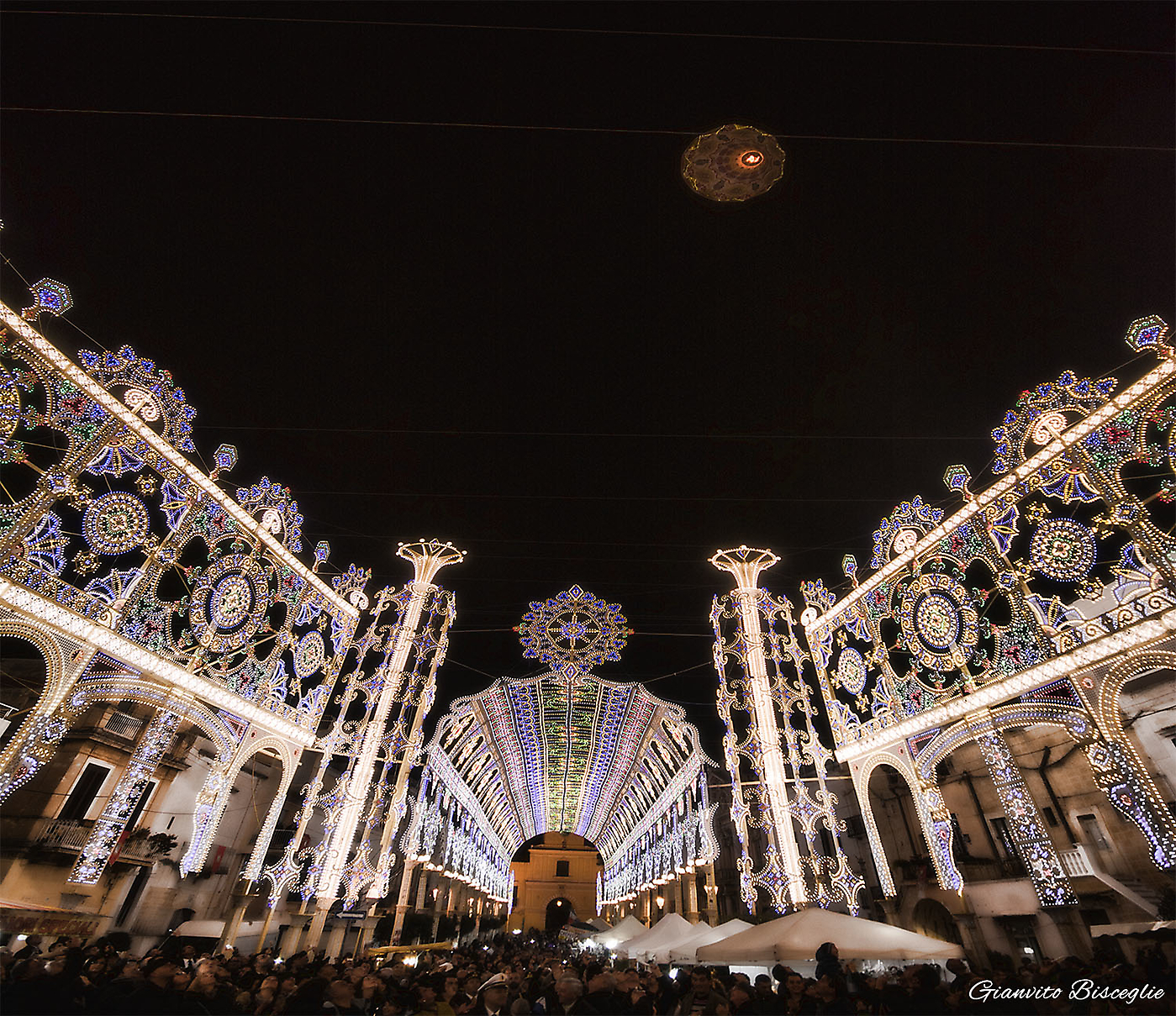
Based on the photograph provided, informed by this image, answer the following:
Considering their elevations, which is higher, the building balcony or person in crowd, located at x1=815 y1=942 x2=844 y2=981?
the building balcony

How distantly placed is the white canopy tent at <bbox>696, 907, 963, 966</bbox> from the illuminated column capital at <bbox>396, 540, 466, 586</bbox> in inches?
388

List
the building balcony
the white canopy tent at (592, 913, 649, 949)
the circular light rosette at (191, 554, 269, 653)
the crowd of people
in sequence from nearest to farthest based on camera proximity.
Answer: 1. the crowd of people
2. the circular light rosette at (191, 554, 269, 653)
3. the building balcony
4. the white canopy tent at (592, 913, 649, 949)

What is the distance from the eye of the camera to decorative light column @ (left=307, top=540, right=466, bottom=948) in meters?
10.4

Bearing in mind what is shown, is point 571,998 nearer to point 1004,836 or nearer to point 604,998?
point 604,998

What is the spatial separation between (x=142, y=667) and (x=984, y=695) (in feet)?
45.2

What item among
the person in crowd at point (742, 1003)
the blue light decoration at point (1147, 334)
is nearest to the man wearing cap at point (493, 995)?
the person in crowd at point (742, 1003)

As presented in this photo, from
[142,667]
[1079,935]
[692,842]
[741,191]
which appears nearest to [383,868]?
[142,667]

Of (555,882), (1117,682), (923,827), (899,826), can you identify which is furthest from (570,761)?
(555,882)

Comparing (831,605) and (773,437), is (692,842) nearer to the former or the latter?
(831,605)

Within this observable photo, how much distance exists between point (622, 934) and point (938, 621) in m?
16.1

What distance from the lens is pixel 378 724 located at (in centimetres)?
1187

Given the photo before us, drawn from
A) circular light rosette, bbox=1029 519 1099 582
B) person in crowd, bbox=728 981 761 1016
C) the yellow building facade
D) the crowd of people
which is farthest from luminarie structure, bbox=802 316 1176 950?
the yellow building facade

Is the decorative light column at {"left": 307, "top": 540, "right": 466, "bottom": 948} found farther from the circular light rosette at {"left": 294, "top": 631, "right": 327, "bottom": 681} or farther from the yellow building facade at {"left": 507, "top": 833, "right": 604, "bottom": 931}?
the yellow building facade at {"left": 507, "top": 833, "right": 604, "bottom": 931}

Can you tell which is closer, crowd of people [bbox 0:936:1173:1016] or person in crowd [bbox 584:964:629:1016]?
crowd of people [bbox 0:936:1173:1016]
